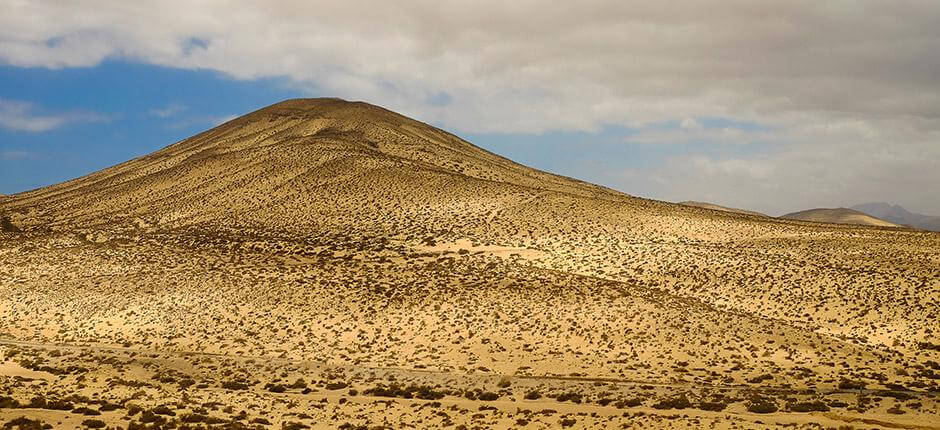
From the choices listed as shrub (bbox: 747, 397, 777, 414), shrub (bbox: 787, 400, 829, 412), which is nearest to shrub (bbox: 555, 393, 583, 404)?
shrub (bbox: 747, 397, 777, 414)

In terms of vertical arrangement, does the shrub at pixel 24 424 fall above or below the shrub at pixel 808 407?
below

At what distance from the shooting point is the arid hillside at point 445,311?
32.8 meters

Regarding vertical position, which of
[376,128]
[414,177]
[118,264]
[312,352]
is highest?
[376,128]

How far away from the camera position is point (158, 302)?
56.2m

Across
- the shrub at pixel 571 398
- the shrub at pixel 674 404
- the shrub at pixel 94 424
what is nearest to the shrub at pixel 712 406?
the shrub at pixel 674 404

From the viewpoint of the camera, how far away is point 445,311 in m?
51.5

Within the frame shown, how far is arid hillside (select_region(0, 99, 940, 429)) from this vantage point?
107 feet

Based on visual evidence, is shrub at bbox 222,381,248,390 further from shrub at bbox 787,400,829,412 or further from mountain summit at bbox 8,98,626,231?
mountain summit at bbox 8,98,626,231

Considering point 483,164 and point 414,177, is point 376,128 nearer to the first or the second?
point 483,164

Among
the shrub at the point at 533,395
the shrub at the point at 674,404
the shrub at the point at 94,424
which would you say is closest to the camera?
the shrub at the point at 94,424

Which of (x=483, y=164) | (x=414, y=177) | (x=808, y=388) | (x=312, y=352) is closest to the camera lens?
(x=808, y=388)

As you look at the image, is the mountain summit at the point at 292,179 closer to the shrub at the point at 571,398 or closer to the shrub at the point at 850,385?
the shrub at the point at 571,398

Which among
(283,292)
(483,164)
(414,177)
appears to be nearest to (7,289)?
(283,292)

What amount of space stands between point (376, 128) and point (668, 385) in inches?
3332
